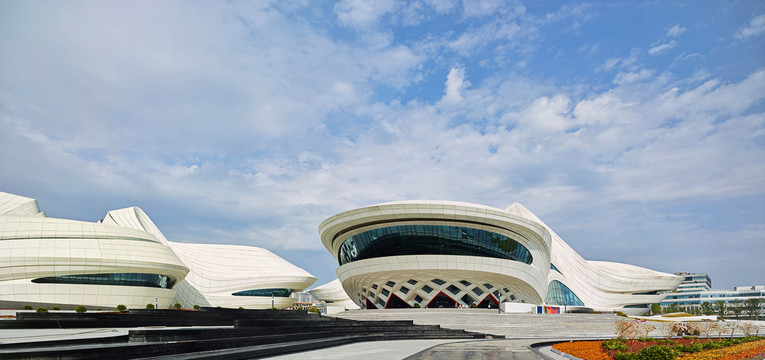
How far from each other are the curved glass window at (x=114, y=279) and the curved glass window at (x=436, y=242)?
20.8 m

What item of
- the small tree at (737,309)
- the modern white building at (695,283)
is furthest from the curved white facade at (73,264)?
the modern white building at (695,283)

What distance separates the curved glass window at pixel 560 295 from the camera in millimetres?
65188

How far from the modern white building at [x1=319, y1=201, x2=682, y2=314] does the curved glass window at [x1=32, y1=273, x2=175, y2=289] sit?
1702 centimetres

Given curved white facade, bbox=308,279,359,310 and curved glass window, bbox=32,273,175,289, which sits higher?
curved glass window, bbox=32,273,175,289

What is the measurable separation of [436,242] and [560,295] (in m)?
32.6

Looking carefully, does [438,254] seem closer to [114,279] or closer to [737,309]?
[114,279]

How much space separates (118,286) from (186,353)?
37592 mm

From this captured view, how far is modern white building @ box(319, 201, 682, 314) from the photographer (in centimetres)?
4241

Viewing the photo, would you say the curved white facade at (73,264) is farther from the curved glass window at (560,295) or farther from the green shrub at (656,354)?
the curved glass window at (560,295)

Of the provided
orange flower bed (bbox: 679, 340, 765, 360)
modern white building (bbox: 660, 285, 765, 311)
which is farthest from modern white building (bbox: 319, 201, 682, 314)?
modern white building (bbox: 660, 285, 765, 311)

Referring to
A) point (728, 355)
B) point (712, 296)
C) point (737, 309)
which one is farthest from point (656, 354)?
point (712, 296)

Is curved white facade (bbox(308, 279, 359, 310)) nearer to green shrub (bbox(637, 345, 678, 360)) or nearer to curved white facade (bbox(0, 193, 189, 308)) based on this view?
curved white facade (bbox(0, 193, 189, 308))

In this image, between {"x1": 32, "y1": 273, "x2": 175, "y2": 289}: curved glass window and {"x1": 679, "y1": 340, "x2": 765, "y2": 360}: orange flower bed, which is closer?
{"x1": 679, "y1": 340, "x2": 765, "y2": 360}: orange flower bed

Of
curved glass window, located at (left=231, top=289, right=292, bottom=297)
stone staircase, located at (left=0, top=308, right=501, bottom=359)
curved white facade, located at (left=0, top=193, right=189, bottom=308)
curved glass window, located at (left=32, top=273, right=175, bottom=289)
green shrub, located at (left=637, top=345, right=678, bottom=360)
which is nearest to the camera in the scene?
stone staircase, located at (left=0, top=308, right=501, bottom=359)
